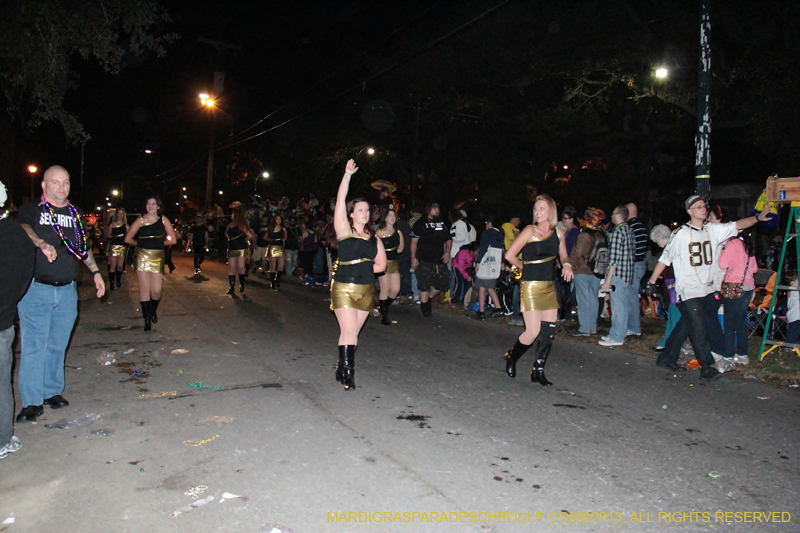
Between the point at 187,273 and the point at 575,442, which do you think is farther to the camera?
the point at 187,273

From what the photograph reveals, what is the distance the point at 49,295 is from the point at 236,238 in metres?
9.11

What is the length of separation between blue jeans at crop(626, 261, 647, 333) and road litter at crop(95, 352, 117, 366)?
701 centimetres

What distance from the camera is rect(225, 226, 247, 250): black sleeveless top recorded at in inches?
549

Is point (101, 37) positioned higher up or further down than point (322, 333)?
higher up

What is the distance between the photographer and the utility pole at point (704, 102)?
28.8 feet

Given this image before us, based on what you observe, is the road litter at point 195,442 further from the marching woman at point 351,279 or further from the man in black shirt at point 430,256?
the man in black shirt at point 430,256

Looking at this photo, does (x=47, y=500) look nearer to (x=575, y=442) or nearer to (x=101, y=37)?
(x=575, y=442)

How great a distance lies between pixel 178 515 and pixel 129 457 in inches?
40.6

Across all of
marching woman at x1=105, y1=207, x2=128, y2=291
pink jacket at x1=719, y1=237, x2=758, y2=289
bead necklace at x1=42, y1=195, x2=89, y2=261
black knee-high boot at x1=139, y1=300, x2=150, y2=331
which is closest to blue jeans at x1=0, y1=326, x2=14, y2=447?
bead necklace at x1=42, y1=195, x2=89, y2=261

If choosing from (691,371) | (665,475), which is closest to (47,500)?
(665,475)

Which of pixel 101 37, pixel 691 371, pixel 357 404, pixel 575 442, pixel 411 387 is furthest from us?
pixel 101 37

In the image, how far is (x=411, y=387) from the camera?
6.25 meters

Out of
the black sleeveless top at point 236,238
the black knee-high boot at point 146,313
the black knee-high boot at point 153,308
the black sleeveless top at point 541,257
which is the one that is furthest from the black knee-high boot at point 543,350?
the black sleeveless top at point 236,238

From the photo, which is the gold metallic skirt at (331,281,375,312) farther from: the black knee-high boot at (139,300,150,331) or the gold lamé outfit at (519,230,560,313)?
the black knee-high boot at (139,300,150,331)
